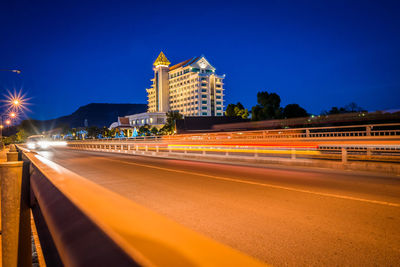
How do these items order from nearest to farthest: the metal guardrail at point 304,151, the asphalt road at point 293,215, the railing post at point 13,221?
the railing post at point 13,221, the asphalt road at point 293,215, the metal guardrail at point 304,151

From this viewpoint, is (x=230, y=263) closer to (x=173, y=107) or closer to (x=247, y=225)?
(x=247, y=225)

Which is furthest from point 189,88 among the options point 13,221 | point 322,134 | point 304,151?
point 13,221

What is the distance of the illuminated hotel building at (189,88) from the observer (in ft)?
520

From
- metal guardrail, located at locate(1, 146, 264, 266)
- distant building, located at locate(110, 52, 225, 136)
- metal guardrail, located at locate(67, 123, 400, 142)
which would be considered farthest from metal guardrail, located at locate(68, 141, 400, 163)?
distant building, located at locate(110, 52, 225, 136)

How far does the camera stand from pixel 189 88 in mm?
161125

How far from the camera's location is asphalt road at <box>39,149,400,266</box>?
3.55 m

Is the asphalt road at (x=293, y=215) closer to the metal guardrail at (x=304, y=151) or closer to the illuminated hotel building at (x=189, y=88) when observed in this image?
the metal guardrail at (x=304, y=151)

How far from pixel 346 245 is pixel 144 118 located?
15633cm

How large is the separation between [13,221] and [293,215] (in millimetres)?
4332

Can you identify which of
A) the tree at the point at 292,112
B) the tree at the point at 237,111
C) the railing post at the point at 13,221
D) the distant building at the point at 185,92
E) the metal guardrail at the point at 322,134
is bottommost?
the railing post at the point at 13,221

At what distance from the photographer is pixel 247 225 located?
477cm

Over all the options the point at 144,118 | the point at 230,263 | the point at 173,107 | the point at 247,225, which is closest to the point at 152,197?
the point at 247,225

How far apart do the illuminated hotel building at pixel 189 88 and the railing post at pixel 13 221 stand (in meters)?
155

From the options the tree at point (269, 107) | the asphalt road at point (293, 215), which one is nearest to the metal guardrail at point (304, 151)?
the asphalt road at point (293, 215)
